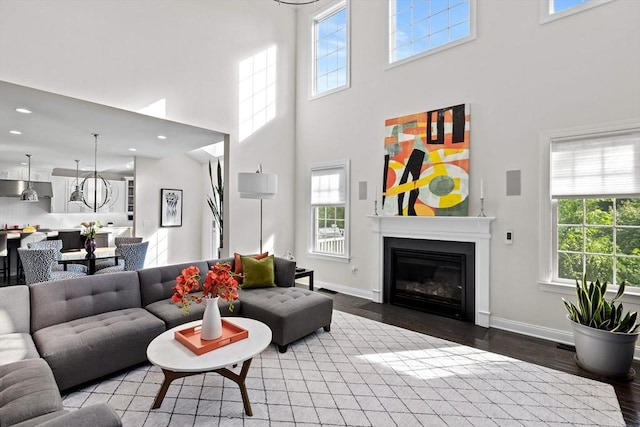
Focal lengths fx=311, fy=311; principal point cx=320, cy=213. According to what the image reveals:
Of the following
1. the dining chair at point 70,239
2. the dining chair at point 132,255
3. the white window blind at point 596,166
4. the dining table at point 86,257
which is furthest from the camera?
the dining chair at point 70,239

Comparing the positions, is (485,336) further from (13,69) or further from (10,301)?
(13,69)

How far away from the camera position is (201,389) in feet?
8.04

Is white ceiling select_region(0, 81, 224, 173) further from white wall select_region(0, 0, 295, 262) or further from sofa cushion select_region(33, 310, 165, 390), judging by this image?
sofa cushion select_region(33, 310, 165, 390)

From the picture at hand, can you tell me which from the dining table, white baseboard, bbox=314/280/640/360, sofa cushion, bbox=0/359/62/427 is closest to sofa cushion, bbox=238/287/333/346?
sofa cushion, bbox=0/359/62/427

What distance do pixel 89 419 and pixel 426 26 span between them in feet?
18.0

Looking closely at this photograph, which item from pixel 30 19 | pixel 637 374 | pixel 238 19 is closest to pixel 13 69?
pixel 30 19

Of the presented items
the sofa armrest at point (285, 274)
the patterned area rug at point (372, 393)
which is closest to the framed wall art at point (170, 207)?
the sofa armrest at point (285, 274)

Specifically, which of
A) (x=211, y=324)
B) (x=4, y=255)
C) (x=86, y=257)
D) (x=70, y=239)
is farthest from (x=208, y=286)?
(x=70, y=239)

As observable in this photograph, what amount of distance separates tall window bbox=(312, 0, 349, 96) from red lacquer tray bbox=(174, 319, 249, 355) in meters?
4.46

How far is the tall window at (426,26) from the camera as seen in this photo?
4207 mm

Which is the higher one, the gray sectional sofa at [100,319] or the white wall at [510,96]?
the white wall at [510,96]

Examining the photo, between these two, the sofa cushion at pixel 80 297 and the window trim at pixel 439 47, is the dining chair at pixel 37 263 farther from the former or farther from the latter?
the window trim at pixel 439 47

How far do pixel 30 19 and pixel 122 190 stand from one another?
7.09 metres

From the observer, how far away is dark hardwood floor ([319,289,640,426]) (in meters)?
2.47
